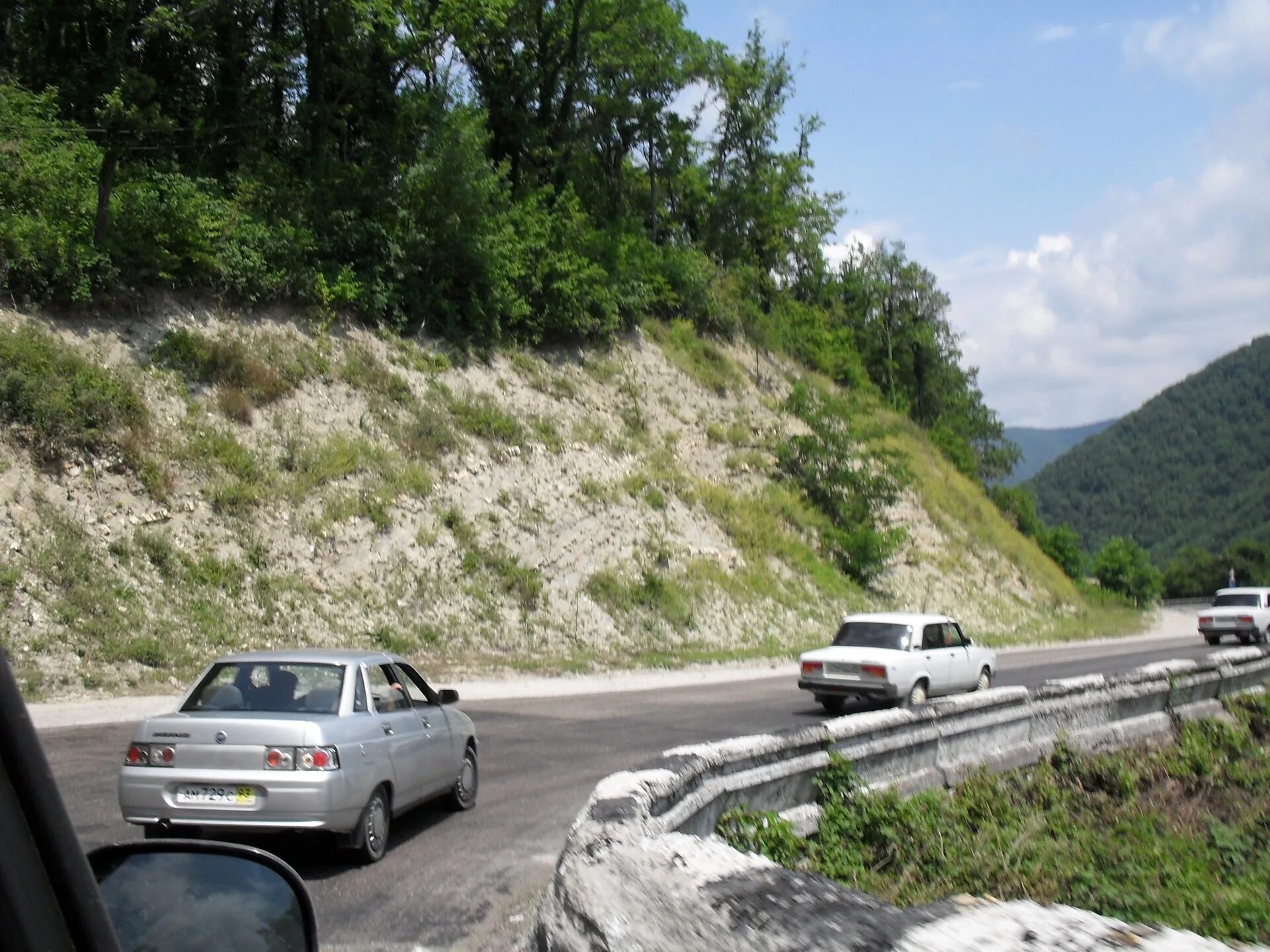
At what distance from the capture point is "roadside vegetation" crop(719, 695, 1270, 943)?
22.3 ft

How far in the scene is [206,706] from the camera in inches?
346

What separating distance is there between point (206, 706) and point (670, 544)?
24496mm

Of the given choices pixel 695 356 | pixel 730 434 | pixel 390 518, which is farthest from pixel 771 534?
pixel 390 518

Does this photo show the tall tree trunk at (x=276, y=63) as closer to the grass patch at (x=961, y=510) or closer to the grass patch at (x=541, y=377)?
the grass patch at (x=541, y=377)

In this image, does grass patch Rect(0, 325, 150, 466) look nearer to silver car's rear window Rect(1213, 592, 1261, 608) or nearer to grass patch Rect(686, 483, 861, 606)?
grass patch Rect(686, 483, 861, 606)

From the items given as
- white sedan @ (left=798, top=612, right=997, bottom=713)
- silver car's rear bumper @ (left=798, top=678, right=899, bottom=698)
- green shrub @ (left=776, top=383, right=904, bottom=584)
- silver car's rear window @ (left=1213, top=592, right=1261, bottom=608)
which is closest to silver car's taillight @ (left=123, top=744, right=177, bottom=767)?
silver car's rear bumper @ (left=798, top=678, right=899, bottom=698)

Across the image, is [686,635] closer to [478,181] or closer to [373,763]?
[478,181]

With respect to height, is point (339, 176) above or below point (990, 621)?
above

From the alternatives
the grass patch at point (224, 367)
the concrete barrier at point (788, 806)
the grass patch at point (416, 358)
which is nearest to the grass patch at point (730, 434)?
the grass patch at point (416, 358)

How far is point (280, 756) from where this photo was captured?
823 cm

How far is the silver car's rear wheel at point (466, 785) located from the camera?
10.8m

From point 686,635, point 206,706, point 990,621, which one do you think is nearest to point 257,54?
point 686,635

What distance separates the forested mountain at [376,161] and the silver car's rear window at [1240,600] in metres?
21.1

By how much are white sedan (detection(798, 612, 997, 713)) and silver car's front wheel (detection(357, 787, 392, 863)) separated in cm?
1071
